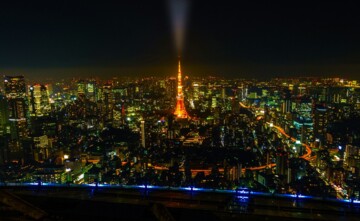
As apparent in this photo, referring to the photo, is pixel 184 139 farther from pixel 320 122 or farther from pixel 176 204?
pixel 176 204

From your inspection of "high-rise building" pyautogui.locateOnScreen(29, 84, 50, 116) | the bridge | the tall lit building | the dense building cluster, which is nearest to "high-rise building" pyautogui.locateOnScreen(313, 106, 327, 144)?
the dense building cluster

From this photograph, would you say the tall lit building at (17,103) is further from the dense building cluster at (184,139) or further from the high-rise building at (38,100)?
the high-rise building at (38,100)

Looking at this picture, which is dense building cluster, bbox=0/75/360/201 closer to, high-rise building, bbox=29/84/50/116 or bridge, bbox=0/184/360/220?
high-rise building, bbox=29/84/50/116

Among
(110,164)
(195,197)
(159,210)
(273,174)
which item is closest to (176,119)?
(110,164)

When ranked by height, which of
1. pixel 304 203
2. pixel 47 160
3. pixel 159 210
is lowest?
pixel 47 160

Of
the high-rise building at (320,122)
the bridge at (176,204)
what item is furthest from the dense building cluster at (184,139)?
the bridge at (176,204)

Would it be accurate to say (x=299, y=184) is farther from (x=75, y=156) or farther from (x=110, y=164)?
(x=75, y=156)
